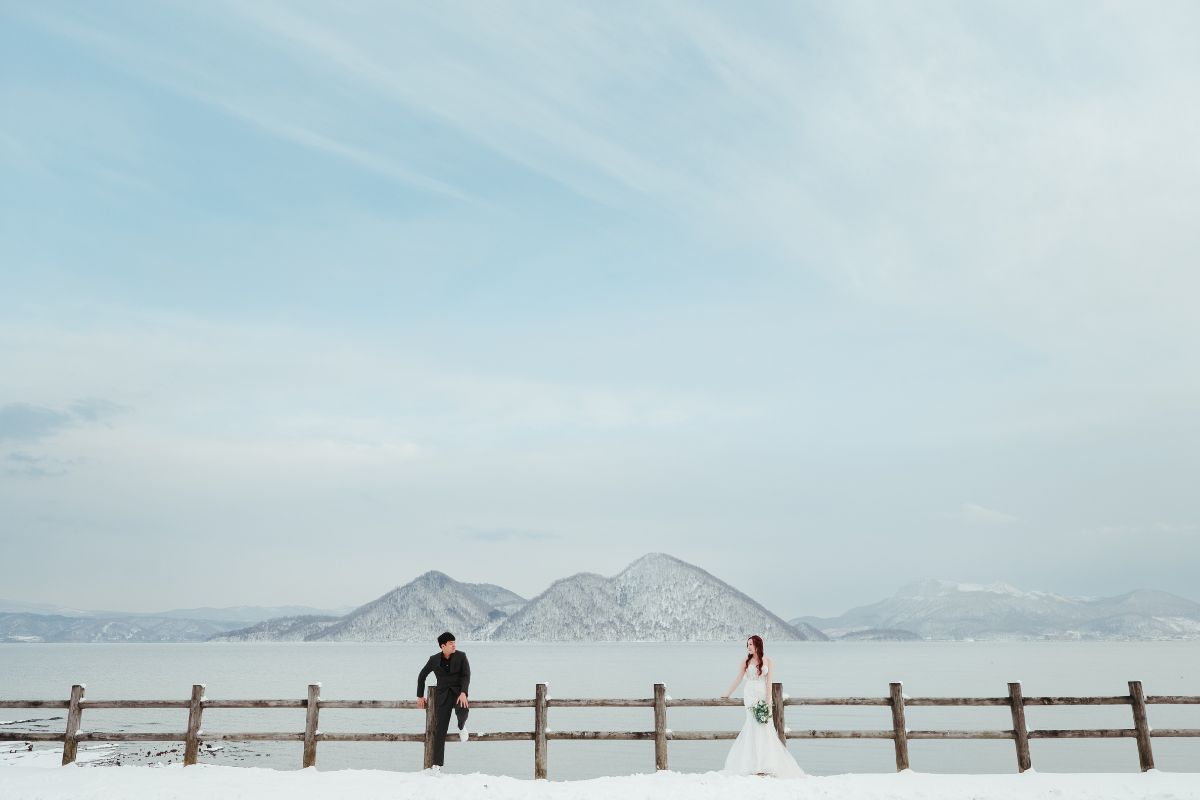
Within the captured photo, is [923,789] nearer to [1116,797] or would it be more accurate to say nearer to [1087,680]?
[1116,797]

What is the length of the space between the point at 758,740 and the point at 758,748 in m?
0.11

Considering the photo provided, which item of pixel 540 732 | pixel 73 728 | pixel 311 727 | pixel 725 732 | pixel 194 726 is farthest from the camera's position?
pixel 73 728

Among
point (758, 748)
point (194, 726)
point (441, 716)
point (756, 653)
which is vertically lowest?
point (758, 748)

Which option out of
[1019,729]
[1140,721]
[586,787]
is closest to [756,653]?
[586,787]

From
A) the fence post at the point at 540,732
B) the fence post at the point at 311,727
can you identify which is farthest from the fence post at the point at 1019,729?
the fence post at the point at 311,727

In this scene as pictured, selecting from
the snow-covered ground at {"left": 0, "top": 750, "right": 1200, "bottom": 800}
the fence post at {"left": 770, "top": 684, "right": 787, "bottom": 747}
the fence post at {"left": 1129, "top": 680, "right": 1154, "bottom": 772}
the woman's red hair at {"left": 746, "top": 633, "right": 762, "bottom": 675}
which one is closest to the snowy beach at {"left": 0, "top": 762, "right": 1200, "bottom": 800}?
the snow-covered ground at {"left": 0, "top": 750, "right": 1200, "bottom": 800}

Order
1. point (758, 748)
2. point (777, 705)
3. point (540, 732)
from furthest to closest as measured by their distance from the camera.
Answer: point (540, 732) → point (777, 705) → point (758, 748)

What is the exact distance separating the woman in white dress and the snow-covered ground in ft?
1.09

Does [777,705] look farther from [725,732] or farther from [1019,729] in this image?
[1019,729]

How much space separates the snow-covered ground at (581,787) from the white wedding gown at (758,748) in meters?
0.32

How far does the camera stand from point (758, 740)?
1354cm

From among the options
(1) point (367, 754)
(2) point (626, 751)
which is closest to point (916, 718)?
(2) point (626, 751)

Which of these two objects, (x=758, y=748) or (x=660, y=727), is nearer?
(x=758, y=748)

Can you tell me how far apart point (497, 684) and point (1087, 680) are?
73.7 meters
